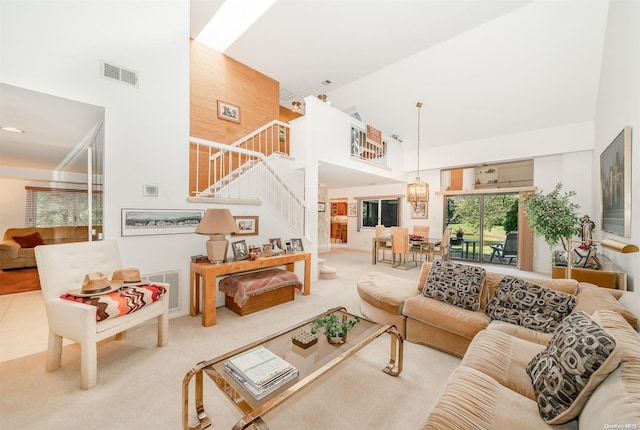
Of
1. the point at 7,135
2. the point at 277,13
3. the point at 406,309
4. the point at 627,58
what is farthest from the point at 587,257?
the point at 7,135

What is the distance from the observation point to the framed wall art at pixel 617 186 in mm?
2431

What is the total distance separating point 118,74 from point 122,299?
98.2 inches

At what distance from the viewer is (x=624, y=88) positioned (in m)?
2.74

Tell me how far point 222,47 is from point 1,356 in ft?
19.4

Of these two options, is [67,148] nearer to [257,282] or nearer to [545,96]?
[257,282]

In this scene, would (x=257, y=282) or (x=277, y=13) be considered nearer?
(x=257, y=282)

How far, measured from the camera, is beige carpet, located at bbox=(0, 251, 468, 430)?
5.19 ft

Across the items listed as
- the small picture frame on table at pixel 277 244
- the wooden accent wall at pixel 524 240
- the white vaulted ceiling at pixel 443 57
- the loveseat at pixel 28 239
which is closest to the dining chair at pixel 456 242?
the wooden accent wall at pixel 524 240

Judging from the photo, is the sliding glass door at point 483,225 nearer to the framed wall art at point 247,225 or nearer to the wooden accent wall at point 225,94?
the framed wall art at point 247,225

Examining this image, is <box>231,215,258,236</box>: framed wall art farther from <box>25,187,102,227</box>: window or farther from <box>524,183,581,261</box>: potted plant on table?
<box>524,183,581,261</box>: potted plant on table

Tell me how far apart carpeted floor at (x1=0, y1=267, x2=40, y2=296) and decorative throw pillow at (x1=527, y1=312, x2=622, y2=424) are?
21.1 ft

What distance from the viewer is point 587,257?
3.53 meters

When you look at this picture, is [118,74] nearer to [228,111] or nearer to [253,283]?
[253,283]

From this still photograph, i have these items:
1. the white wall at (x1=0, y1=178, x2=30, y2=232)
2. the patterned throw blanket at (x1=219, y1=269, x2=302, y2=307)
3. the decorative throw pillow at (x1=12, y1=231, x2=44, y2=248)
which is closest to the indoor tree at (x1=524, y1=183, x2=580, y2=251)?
the patterned throw blanket at (x1=219, y1=269, x2=302, y2=307)
